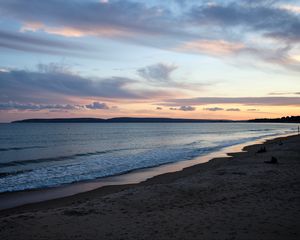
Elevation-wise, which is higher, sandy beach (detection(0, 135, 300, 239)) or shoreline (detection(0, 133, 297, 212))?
sandy beach (detection(0, 135, 300, 239))

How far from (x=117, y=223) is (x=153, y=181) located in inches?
345

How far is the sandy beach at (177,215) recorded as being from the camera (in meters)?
7.77

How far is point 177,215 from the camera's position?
30.1ft

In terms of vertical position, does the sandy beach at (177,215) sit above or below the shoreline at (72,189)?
above

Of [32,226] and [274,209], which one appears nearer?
[32,226]

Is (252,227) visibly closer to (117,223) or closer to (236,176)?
(117,223)

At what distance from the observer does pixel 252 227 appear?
7957mm

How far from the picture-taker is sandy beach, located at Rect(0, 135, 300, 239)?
25.5 feet

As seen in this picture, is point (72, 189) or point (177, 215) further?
point (72, 189)

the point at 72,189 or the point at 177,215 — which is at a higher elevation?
the point at 177,215

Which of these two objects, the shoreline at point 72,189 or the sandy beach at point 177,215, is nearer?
the sandy beach at point 177,215

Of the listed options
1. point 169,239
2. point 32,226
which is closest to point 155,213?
point 169,239

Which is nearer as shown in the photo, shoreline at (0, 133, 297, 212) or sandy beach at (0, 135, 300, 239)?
sandy beach at (0, 135, 300, 239)

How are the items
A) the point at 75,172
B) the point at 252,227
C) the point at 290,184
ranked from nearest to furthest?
the point at 252,227 → the point at 290,184 → the point at 75,172
